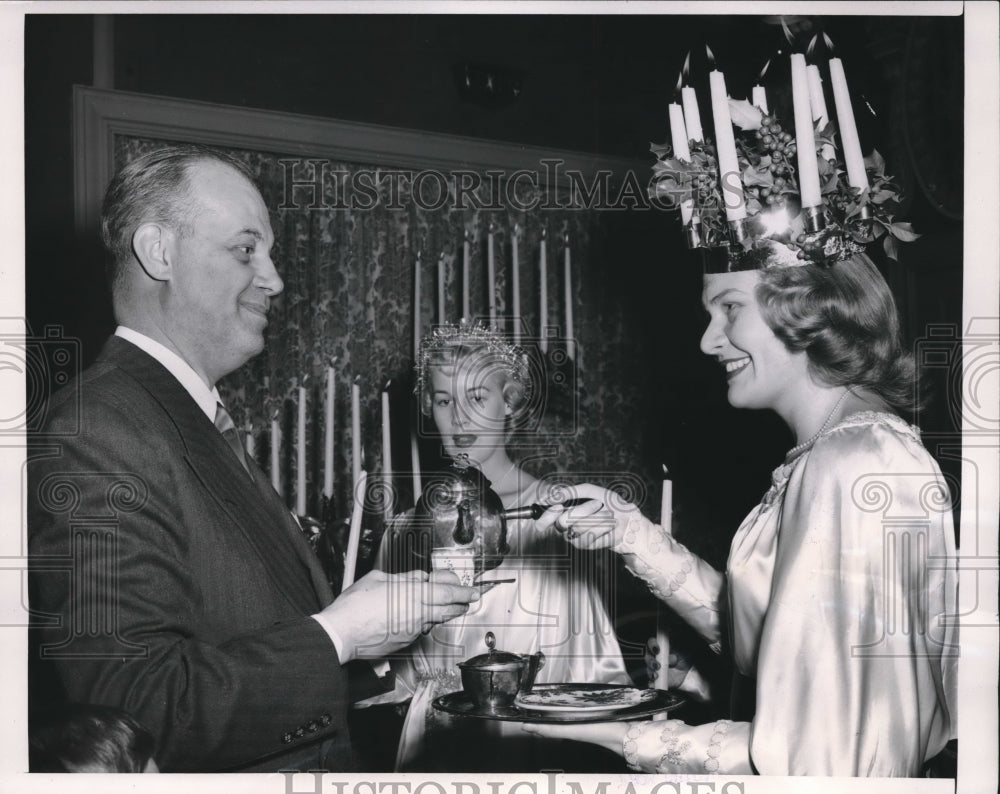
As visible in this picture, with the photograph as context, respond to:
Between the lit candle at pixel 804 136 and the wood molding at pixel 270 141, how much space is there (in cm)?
100

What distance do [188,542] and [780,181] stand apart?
45.8 inches

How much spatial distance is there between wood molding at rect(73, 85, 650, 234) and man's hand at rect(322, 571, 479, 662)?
3.63ft

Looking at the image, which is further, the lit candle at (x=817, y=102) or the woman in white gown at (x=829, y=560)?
the lit candle at (x=817, y=102)

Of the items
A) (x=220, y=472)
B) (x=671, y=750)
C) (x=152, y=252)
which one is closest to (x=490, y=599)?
(x=671, y=750)

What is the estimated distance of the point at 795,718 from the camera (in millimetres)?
1631

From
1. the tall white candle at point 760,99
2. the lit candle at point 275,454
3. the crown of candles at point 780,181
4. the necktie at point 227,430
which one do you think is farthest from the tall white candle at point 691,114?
the lit candle at point 275,454

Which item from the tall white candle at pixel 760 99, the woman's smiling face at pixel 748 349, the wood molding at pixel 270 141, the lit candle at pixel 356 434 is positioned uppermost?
the wood molding at pixel 270 141

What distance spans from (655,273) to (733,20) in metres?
0.95

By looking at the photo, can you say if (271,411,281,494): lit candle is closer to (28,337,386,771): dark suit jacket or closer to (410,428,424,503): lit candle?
(410,428,424,503): lit candle

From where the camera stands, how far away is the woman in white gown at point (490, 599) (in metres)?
2.28

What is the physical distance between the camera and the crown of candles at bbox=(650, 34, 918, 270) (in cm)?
174

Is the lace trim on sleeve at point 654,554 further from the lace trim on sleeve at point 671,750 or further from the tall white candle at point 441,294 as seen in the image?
the tall white candle at point 441,294

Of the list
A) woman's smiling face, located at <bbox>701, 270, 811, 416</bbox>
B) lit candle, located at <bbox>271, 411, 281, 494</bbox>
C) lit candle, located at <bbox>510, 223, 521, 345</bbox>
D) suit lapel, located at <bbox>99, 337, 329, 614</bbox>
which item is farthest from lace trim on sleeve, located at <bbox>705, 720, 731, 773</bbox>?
lit candle, located at <bbox>271, 411, 281, 494</bbox>

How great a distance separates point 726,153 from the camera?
175cm
